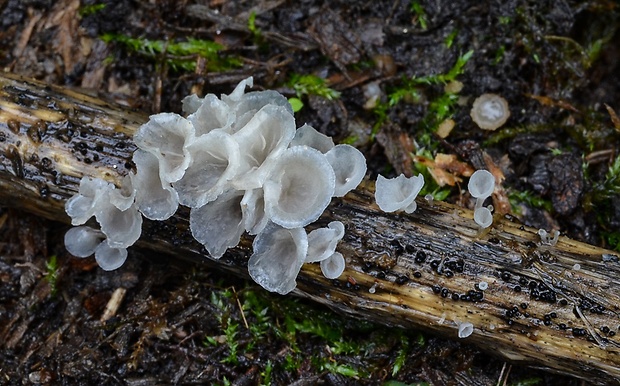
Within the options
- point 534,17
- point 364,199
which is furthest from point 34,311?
point 534,17

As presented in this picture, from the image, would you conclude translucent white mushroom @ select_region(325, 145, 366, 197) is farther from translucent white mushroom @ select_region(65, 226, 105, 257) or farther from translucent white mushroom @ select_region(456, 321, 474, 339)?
translucent white mushroom @ select_region(65, 226, 105, 257)

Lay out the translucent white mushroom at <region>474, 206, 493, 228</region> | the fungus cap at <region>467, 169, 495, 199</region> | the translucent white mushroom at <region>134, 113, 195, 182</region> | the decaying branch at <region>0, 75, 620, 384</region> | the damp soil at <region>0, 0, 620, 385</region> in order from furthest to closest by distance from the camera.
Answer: the damp soil at <region>0, 0, 620, 385</region>, the fungus cap at <region>467, 169, 495, 199</region>, the translucent white mushroom at <region>474, 206, 493, 228</region>, the decaying branch at <region>0, 75, 620, 384</region>, the translucent white mushroom at <region>134, 113, 195, 182</region>

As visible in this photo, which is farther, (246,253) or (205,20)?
(205,20)

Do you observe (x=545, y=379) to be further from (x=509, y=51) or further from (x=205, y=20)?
(x=205, y=20)

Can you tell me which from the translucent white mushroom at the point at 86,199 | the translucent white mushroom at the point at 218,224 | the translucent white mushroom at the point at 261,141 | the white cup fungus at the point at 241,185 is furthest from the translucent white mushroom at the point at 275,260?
the translucent white mushroom at the point at 86,199

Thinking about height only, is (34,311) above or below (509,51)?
below

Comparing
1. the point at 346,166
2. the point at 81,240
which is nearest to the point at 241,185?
the point at 346,166

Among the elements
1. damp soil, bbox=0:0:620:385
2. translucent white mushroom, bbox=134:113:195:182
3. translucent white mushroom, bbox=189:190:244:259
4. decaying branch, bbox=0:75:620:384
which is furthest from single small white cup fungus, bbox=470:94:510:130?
translucent white mushroom, bbox=134:113:195:182
